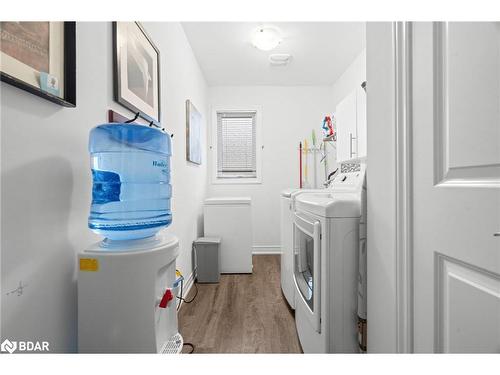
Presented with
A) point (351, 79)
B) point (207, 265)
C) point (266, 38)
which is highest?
point (266, 38)

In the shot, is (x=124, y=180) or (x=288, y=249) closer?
(x=124, y=180)

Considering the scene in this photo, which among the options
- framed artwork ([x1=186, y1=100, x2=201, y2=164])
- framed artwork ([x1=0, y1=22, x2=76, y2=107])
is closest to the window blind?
framed artwork ([x1=186, y1=100, x2=201, y2=164])

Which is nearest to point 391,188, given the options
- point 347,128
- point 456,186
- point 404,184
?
point 404,184

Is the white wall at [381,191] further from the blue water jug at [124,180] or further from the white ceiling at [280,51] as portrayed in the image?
the white ceiling at [280,51]

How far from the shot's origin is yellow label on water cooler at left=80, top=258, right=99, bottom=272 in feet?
2.47

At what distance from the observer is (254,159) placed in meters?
3.62

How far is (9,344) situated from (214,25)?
243 centimetres

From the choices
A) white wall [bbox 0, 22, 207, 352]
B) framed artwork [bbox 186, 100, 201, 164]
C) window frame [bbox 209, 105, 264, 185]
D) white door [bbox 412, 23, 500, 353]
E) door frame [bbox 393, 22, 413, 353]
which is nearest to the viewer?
white door [bbox 412, 23, 500, 353]

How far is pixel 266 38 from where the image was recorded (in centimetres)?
227

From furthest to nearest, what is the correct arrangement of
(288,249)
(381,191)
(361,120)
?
(361,120), (288,249), (381,191)

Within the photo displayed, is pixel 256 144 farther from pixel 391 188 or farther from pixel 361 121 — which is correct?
pixel 391 188

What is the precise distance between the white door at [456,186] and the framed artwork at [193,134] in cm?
195

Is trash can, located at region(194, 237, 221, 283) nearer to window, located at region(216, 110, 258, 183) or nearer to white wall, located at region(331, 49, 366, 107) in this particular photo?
window, located at region(216, 110, 258, 183)

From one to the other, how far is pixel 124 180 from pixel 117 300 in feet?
1.43
